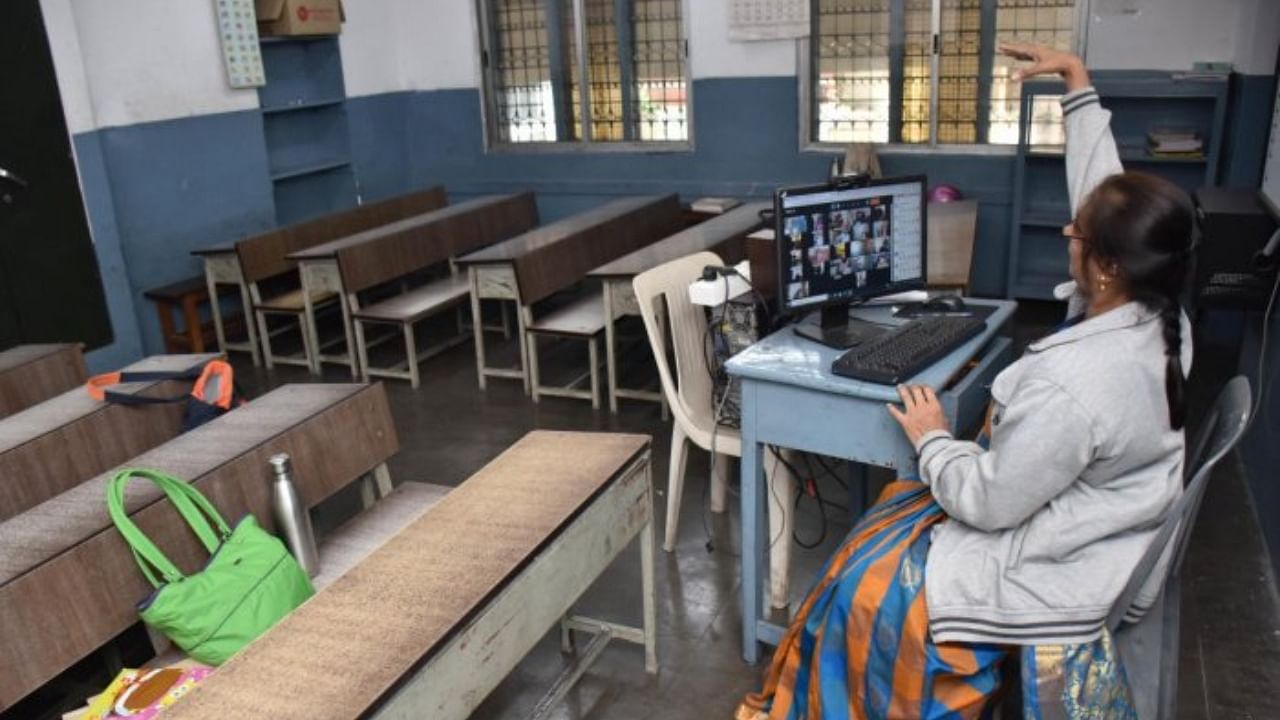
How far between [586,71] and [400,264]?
2283 mm

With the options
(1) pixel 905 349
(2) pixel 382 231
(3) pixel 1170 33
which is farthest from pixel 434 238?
(3) pixel 1170 33

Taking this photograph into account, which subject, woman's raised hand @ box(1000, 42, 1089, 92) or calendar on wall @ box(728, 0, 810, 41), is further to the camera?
calendar on wall @ box(728, 0, 810, 41)

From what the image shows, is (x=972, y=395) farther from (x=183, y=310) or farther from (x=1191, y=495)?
(x=183, y=310)

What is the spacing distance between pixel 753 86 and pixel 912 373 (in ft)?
14.2

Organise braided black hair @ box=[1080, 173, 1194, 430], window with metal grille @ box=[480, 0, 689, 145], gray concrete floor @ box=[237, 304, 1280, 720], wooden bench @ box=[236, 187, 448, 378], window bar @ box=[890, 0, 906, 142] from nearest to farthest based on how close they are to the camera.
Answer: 1. braided black hair @ box=[1080, 173, 1194, 430]
2. gray concrete floor @ box=[237, 304, 1280, 720]
3. wooden bench @ box=[236, 187, 448, 378]
4. window bar @ box=[890, 0, 906, 142]
5. window with metal grille @ box=[480, 0, 689, 145]

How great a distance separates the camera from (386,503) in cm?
273

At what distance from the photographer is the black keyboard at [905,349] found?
2168 millimetres

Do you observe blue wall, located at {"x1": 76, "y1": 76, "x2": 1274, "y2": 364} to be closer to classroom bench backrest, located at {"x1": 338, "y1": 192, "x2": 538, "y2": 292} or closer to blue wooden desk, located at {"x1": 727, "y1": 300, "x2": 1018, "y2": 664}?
classroom bench backrest, located at {"x1": 338, "y1": 192, "x2": 538, "y2": 292}

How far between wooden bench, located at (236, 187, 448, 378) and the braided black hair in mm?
3912

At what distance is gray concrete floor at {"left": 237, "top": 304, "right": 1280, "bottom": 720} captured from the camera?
2439 mm

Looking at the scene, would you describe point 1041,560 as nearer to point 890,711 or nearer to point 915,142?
point 890,711

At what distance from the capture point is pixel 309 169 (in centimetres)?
643

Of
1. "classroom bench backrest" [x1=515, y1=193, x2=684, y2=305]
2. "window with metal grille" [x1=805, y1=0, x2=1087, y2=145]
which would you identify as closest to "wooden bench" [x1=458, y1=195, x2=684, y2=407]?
"classroom bench backrest" [x1=515, y1=193, x2=684, y2=305]

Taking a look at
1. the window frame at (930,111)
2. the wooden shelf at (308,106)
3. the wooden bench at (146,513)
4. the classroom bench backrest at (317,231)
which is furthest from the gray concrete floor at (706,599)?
the wooden shelf at (308,106)
